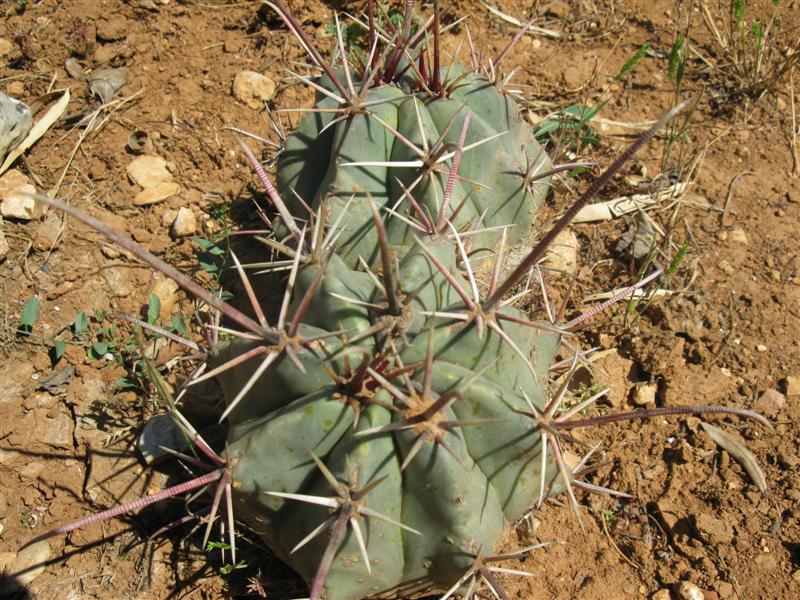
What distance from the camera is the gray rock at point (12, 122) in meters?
3.17

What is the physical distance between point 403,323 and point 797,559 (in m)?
1.77

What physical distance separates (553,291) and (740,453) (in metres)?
1.03

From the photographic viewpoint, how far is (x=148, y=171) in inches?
134

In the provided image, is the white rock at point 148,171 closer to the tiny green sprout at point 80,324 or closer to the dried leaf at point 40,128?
the dried leaf at point 40,128

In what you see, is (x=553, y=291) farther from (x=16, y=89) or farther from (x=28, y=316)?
(x=16, y=89)

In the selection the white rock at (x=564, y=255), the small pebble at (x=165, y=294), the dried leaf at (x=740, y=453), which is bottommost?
the dried leaf at (x=740, y=453)

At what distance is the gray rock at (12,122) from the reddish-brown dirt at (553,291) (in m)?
0.12

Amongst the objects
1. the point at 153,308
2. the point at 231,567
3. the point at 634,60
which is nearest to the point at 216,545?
the point at 231,567

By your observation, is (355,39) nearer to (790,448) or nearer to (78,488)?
(78,488)

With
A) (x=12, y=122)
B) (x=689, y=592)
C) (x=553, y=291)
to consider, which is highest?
(x=12, y=122)

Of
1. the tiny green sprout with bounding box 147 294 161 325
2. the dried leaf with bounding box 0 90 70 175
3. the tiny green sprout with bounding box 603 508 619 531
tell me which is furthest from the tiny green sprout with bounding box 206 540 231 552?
the dried leaf with bounding box 0 90 70 175

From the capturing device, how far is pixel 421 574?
1.92 m

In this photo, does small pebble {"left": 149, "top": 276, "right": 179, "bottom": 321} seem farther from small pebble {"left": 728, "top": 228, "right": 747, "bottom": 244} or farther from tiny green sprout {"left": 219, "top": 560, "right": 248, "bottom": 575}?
small pebble {"left": 728, "top": 228, "right": 747, "bottom": 244}

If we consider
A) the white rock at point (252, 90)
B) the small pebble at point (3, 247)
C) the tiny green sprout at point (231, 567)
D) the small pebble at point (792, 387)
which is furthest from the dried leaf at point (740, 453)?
the small pebble at point (3, 247)
